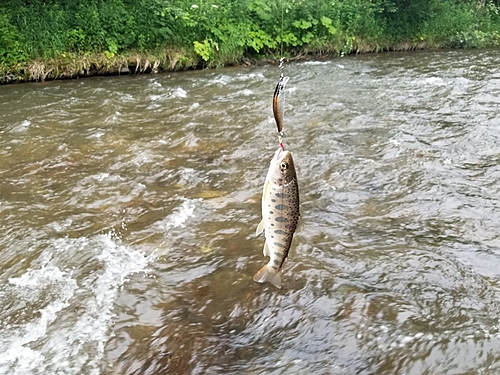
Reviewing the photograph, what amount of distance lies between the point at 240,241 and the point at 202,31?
11629 mm

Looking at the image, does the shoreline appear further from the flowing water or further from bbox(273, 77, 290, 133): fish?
bbox(273, 77, 290, 133): fish

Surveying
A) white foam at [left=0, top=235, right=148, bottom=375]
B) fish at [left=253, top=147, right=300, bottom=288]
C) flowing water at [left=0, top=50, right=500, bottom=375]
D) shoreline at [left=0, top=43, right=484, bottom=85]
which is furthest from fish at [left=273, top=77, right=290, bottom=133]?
shoreline at [left=0, top=43, right=484, bottom=85]

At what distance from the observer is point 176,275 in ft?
16.5

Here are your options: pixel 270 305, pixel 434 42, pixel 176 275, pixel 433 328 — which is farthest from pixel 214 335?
pixel 434 42

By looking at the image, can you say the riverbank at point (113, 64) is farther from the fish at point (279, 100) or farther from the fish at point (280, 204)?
the fish at point (279, 100)

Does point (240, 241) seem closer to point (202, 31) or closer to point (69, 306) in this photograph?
point (69, 306)

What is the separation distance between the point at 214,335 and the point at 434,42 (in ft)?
60.4

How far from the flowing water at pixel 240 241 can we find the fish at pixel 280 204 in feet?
3.65

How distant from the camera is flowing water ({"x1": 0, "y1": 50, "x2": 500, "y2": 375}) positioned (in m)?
4.05

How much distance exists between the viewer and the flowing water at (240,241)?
405 cm

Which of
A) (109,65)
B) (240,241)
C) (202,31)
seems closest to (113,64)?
(109,65)

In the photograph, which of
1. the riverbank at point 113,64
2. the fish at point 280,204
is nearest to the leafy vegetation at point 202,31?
the riverbank at point 113,64

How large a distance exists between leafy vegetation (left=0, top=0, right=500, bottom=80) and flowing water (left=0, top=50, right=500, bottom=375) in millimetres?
3481

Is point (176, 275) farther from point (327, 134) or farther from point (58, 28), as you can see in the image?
point (58, 28)
